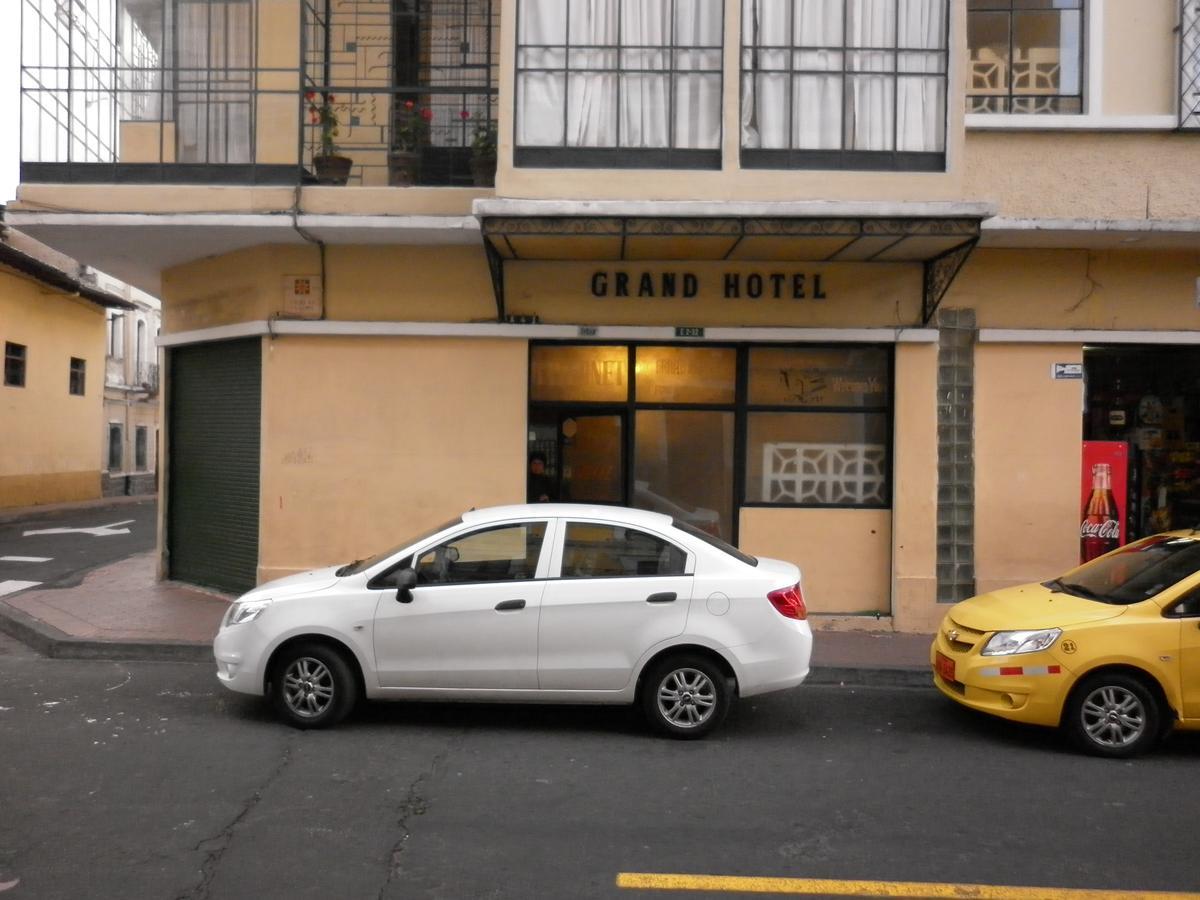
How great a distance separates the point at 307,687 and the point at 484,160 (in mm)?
6060

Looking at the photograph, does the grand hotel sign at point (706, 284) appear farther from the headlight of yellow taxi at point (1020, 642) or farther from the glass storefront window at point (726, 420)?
the headlight of yellow taxi at point (1020, 642)

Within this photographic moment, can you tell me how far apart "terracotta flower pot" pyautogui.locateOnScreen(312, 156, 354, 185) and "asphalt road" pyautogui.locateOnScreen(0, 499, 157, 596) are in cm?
604

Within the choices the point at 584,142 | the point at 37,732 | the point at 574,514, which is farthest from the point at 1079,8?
the point at 37,732

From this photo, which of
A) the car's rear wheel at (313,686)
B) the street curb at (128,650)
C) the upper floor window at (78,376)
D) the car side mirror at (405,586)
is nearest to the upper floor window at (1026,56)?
the car side mirror at (405,586)

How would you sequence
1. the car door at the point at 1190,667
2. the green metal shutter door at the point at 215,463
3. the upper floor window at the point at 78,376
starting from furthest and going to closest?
the upper floor window at the point at 78,376 < the green metal shutter door at the point at 215,463 < the car door at the point at 1190,667

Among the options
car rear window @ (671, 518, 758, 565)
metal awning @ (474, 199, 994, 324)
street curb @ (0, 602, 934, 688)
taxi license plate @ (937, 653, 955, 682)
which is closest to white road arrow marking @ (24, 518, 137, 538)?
street curb @ (0, 602, 934, 688)

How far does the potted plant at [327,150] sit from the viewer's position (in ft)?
35.2

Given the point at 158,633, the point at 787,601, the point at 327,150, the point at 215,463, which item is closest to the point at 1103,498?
the point at 787,601

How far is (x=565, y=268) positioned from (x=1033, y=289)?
16.2 feet

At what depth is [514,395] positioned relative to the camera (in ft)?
35.0

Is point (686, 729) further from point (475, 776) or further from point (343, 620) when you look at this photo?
point (343, 620)

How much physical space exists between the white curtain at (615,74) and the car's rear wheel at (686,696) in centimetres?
543

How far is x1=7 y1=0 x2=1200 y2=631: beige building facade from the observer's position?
32.2 ft

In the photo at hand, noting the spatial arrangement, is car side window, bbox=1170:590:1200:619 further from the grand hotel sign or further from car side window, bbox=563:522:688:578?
the grand hotel sign
